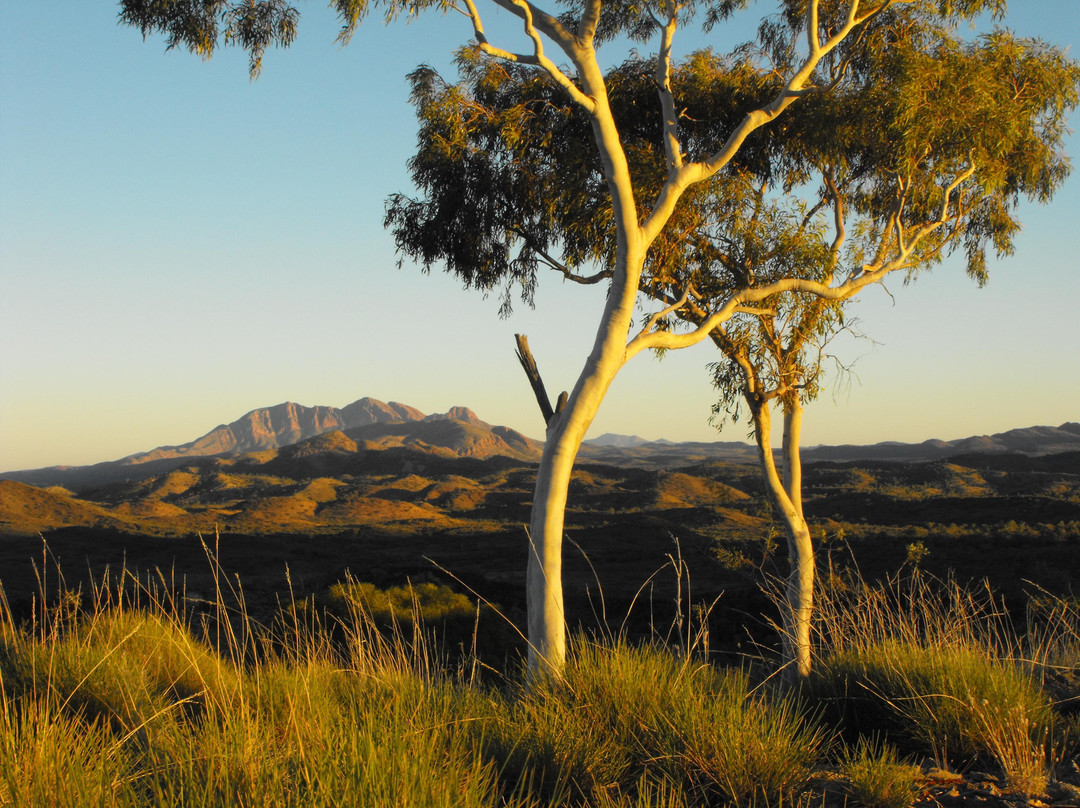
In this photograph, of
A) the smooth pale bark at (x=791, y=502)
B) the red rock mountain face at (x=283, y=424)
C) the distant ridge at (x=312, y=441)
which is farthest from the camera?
the red rock mountain face at (x=283, y=424)

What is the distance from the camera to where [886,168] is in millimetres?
9430

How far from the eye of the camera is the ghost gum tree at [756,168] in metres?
8.57

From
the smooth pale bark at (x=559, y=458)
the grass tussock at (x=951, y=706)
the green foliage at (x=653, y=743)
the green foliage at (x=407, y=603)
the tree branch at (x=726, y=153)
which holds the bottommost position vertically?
the green foliage at (x=407, y=603)

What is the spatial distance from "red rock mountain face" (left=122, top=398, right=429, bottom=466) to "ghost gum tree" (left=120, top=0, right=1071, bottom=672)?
146 meters

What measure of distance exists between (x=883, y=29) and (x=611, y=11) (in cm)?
296

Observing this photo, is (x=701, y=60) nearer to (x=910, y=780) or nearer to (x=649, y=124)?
(x=649, y=124)

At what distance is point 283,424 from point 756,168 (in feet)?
541

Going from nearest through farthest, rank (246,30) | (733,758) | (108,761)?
(108,761) < (733,758) < (246,30)

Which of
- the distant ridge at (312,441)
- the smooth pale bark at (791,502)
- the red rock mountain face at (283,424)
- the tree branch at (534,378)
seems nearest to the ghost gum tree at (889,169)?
the smooth pale bark at (791,502)

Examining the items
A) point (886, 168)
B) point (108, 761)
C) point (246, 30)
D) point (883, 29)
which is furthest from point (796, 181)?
point (108, 761)

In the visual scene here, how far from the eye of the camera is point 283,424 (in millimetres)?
165250

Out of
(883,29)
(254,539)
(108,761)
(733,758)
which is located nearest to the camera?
(108,761)

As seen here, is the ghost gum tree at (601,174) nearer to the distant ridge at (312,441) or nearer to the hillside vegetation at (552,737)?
the hillside vegetation at (552,737)

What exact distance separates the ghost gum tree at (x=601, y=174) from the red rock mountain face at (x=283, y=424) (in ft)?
479
